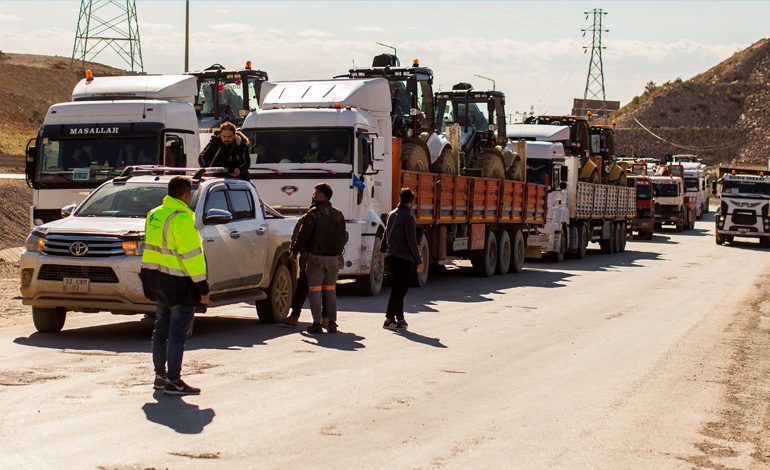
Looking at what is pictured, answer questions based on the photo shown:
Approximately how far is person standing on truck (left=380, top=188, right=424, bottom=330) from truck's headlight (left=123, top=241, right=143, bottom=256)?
3.93 meters

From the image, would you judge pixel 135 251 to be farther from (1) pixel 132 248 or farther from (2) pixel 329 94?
(2) pixel 329 94

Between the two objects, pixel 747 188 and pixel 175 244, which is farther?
pixel 747 188

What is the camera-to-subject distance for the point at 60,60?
111 meters

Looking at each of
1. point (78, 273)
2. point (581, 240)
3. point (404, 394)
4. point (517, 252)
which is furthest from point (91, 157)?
point (581, 240)

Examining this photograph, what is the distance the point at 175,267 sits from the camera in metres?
10.4

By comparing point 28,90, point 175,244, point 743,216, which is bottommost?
point 743,216

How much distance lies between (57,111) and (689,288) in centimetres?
1372

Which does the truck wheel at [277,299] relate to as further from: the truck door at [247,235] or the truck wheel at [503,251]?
the truck wheel at [503,251]

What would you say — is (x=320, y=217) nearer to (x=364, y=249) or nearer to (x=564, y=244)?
(x=364, y=249)

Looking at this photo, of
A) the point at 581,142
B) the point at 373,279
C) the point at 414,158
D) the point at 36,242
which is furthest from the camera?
the point at 581,142

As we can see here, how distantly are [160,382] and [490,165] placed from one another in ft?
65.2

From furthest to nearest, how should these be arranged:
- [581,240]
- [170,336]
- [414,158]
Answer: [581,240] → [414,158] → [170,336]

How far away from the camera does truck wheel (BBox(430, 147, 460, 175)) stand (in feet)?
82.9

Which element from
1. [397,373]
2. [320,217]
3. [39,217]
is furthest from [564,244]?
[397,373]
